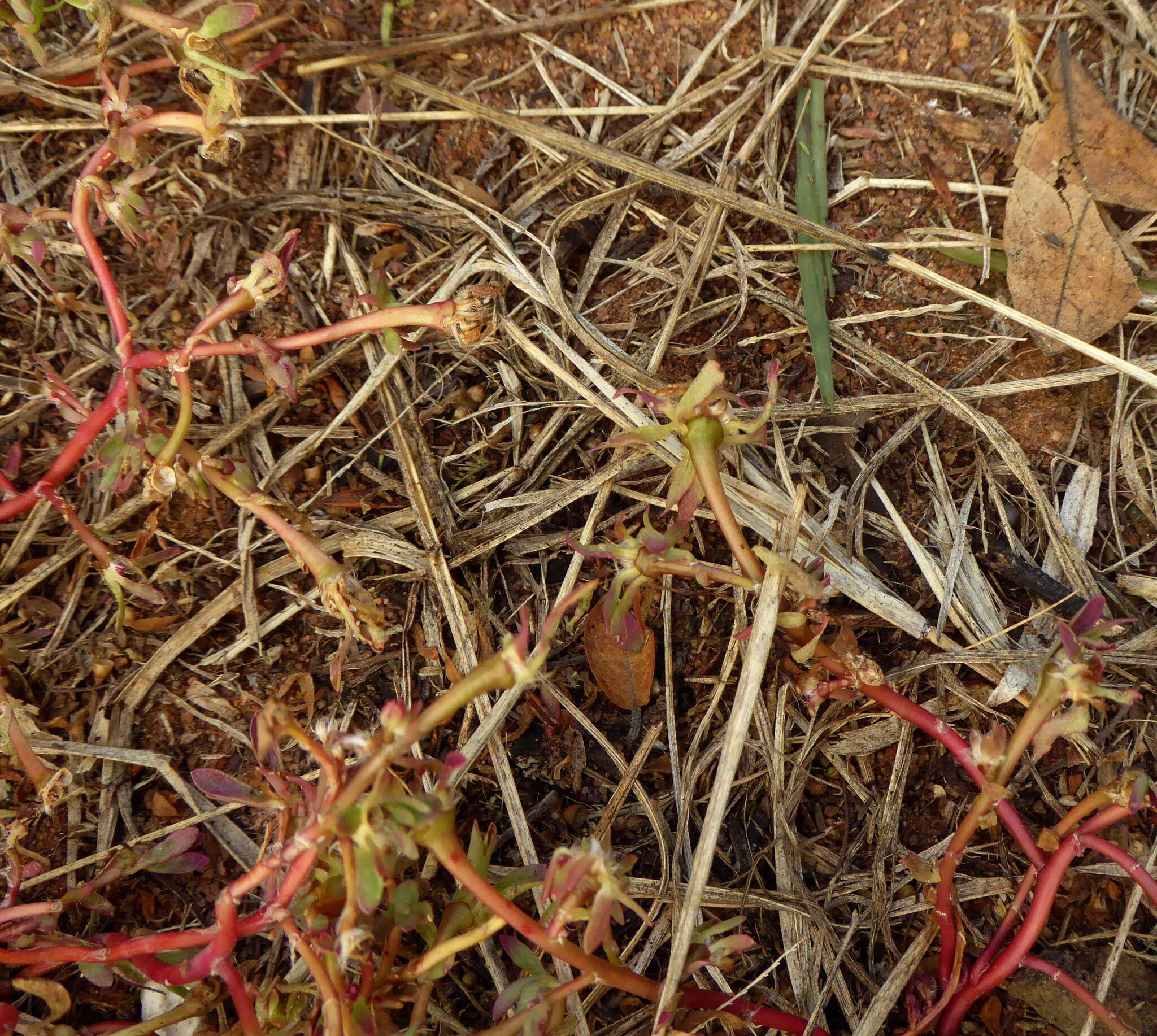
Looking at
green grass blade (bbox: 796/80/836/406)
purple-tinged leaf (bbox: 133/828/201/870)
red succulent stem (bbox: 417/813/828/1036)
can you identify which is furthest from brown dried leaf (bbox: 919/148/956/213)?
purple-tinged leaf (bbox: 133/828/201/870)

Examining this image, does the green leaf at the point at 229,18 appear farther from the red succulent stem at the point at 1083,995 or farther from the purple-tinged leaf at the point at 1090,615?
the red succulent stem at the point at 1083,995

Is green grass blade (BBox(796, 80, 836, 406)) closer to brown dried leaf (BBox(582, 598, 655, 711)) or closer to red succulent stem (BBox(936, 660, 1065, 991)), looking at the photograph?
brown dried leaf (BBox(582, 598, 655, 711))

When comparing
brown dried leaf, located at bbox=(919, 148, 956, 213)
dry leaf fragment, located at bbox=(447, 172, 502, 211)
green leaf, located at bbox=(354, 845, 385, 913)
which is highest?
brown dried leaf, located at bbox=(919, 148, 956, 213)

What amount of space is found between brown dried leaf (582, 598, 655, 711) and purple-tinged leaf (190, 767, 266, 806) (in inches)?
30.7

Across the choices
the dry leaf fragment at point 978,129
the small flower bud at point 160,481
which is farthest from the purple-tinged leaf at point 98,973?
Answer: the dry leaf fragment at point 978,129

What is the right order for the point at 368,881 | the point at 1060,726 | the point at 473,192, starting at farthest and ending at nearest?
the point at 473,192 → the point at 1060,726 → the point at 368,881

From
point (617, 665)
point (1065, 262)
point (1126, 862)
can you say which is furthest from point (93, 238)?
point (1126, 862)

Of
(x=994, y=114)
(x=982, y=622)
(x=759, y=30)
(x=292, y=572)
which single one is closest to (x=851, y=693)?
(x=982, y=622)

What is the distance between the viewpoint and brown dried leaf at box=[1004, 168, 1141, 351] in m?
2.14

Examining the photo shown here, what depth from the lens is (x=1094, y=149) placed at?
7.14 feet

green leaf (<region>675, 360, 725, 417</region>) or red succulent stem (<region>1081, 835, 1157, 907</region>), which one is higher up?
green leaf (<region>675, 360, 725, 417</region>)

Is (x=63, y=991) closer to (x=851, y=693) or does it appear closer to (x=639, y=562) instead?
(x=639, y=562)

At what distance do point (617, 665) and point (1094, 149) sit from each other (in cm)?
167

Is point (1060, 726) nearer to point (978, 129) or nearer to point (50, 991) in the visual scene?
point (978, 129)
